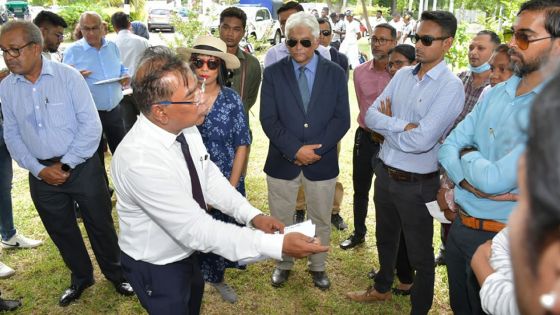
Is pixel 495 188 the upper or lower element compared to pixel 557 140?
lower

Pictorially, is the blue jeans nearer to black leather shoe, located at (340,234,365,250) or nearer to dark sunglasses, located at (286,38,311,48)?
dark sunglasses, located at (286,38,311,48)

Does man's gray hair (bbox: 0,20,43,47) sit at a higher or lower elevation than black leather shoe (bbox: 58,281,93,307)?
higher

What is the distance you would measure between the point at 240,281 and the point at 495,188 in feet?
8.71

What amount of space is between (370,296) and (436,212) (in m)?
1.14

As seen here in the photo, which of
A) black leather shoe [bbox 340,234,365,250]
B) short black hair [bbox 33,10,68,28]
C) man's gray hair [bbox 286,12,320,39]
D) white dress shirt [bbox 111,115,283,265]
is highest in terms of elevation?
short black hair [bbox 33,10,68,28]

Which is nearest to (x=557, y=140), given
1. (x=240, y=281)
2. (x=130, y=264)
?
(x=130, y=264)

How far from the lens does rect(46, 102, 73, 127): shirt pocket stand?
3271 millimetres

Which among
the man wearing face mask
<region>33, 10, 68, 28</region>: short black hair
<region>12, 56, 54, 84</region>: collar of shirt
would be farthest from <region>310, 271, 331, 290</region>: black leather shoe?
<region>33, 10, 68, 28</region>: short black hair

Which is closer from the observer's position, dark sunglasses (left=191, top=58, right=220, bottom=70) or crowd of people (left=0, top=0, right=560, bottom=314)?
crowd of people (left=0, top=0, right=560, bottom=314)

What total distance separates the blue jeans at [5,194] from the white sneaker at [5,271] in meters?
0.51

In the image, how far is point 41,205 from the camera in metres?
3.46

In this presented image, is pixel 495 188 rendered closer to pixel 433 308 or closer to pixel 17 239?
pixel 433 308

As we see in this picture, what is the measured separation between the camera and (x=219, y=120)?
3336 millimetres

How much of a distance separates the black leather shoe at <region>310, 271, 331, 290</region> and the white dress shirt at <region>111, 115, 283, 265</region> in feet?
6.55
